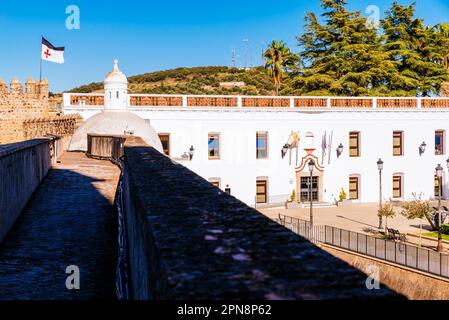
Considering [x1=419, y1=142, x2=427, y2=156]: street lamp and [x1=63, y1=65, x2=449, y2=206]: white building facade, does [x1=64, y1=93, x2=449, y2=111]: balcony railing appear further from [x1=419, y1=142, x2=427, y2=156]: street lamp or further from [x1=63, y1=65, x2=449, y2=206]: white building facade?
[x1=419, y1=142, x2=427, y2=156]: street lamp

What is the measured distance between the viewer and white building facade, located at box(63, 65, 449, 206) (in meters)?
32.9

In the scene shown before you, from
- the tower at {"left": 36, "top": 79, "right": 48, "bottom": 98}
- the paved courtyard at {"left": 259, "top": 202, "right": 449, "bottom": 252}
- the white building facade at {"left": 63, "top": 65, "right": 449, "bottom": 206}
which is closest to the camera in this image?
the paved courtyard at {"left": 259, "top": 202, "right": 449, "bottom": 252}

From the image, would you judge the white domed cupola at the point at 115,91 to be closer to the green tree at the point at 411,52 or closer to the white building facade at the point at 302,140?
the white building facade at the point at 302,140

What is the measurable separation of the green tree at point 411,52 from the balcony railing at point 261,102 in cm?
912

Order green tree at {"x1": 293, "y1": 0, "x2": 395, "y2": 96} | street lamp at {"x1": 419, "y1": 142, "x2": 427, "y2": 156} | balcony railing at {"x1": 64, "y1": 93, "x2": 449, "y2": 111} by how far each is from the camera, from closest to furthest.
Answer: balcony railing at {"x1": 64, "y1": 93, "x2": 449, "y2": 111}, street lamp at {"x1": 419, "y1": 142, "x2": 427, "y2": 156}, green tree at {"x1": 293, "y1": 0, "x2": 395, "y2": 96}

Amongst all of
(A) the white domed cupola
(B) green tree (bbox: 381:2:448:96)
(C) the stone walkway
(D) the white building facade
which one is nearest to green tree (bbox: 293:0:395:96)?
(B) green tree (bbox: 381:2:448:96)

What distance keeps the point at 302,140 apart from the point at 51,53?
666 inches

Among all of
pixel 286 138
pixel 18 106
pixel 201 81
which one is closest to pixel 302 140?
pixel 286 138

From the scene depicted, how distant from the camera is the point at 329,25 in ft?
151

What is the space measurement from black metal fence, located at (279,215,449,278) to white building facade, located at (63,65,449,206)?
926 centimetres

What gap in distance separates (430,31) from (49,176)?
44.9m

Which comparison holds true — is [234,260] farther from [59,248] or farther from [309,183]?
[309,183]

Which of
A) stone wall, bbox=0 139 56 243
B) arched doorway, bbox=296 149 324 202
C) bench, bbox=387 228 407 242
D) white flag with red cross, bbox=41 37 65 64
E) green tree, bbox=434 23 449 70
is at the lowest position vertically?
bench, bbox=387 228 407 242

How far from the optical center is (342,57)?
4462 cm
